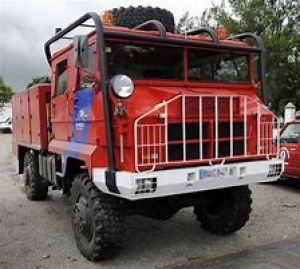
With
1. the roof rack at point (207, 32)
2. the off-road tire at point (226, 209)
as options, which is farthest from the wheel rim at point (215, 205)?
the roof rack at point (207, 32)

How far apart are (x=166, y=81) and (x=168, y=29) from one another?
870 millimetres

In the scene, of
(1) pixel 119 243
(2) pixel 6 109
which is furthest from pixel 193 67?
(2) pixel 6 109

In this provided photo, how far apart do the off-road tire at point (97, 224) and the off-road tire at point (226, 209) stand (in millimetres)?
1247

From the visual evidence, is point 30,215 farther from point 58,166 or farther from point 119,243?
point 119,243

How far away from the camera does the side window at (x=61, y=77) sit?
6.01 metres

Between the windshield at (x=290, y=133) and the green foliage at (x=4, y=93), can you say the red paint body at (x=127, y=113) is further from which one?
the green foliage at (x=4, y=93)

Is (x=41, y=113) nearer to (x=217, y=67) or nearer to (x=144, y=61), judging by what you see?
(x=144, y=61)

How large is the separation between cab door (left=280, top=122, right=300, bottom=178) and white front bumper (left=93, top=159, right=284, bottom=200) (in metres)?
4.08

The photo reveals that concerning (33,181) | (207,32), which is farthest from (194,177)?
(33,181)

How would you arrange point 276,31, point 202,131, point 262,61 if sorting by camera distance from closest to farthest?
point 202,131
point 262,61
point 276,31

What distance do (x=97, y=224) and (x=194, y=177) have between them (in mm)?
1189

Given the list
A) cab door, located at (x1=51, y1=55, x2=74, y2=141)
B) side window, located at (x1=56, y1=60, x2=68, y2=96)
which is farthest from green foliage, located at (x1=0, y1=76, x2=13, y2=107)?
side window, located at (x1=56, y1=60, x2=68, y2=96)

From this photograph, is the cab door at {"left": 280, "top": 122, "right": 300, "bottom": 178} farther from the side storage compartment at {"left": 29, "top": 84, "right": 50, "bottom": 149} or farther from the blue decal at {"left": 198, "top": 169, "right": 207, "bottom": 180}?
the side storage compartment at {"left": 29, "top": 84, "right": 50, "bottom": 149}

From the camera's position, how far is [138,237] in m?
6.07
